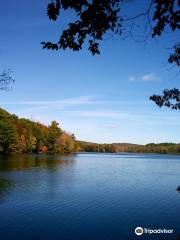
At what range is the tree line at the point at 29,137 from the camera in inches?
4245

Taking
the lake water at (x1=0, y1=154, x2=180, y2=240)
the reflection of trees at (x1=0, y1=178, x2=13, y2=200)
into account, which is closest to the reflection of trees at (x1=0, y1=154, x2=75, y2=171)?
the reflection of trees at (x1=0, y1=178, x2=13, y2=200)

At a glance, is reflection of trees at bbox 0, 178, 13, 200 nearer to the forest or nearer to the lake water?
the lake water

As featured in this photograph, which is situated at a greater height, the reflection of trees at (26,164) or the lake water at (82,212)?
the reflection of trees at (26,164)

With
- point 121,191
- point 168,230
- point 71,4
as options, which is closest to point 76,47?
point 71,4

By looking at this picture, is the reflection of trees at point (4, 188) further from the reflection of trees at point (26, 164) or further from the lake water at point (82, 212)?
the reflection of trees at point (26, 164)

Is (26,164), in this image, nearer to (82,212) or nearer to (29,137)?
(82,212)

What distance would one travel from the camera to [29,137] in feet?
412

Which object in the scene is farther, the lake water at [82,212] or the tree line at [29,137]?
the tree line at [29,137]

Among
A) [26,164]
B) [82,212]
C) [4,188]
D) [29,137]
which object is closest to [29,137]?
[29,137]

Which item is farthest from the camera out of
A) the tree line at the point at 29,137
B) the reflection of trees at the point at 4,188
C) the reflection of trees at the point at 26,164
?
the tree line at the point at 29,137

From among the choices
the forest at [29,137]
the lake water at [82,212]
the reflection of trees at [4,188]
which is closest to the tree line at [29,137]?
the forest at [29,137]

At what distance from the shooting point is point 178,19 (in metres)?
6.71

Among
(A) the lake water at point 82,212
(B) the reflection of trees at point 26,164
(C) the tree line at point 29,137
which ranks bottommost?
(A) the lake water at point 82,212

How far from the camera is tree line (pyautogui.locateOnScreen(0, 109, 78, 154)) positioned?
107812mm
